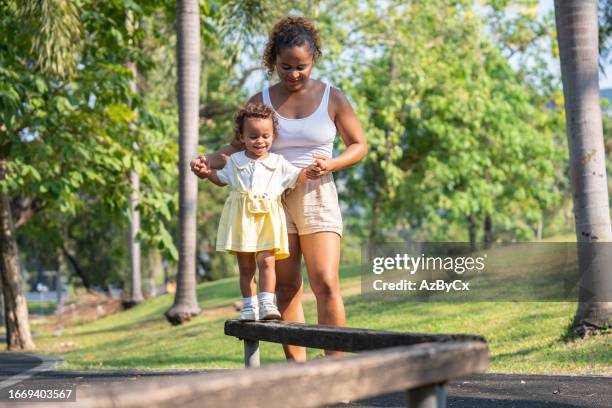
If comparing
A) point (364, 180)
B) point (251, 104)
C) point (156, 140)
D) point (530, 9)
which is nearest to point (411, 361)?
point (251, 104)

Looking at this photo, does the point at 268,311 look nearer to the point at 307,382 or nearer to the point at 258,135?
the point at 258,135

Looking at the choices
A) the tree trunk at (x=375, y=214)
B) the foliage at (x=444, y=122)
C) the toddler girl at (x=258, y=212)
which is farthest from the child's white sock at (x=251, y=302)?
the tree trunk at (x=375, y=214)

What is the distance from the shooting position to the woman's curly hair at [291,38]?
5293 millimetres

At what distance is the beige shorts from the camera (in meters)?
5.37

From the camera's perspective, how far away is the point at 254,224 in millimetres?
5184

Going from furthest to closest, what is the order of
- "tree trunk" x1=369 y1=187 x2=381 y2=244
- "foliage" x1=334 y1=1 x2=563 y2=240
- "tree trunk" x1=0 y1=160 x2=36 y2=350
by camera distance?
"tree trunk" x1=369 y1=187 x2=381 y2=244, "foliage" x1=334 y1=1 x2=563 y2=240, "tree trunk" x1=0 y1=160 x2=36 y2=350

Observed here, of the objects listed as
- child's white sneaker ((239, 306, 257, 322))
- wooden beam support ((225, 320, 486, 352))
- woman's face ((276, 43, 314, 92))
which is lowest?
wooden beam support ((225, 320, 486, 352))

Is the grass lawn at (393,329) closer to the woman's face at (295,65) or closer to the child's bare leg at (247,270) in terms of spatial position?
the child's bare leg at (247,270)

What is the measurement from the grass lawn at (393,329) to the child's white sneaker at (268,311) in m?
4.47

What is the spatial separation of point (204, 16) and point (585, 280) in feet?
35.9

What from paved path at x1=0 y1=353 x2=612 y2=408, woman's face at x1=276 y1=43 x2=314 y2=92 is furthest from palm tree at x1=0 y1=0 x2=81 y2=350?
woman's face at x1=276 y1=43 x2=314 y2=92

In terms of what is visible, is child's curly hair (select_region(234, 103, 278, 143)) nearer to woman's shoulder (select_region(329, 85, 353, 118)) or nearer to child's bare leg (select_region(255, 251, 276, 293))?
woman's shoulder (select_region(329, 85, 353, 118))

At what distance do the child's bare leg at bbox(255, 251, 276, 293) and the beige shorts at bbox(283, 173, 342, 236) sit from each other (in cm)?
30

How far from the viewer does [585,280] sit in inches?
404
